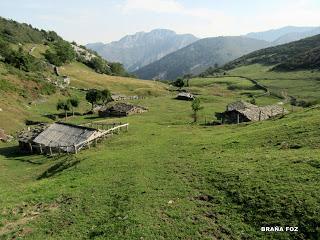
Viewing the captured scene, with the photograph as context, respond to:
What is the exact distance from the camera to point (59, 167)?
44375 mm

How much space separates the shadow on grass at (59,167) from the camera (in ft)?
140

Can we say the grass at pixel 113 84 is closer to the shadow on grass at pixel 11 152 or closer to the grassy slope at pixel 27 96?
the grassy slope at pixel 27 96

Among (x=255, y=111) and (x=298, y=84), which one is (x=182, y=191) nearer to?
(x=255, y=111)

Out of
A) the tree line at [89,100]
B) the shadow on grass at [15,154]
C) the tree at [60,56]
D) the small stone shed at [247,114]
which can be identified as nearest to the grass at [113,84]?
the tree at [60,56]

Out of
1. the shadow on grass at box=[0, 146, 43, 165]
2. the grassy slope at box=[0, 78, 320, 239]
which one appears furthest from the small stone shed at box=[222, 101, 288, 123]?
the shadow on grass at box=[0, 146, 43, 165]

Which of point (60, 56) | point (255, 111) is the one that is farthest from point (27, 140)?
point (60, 56)

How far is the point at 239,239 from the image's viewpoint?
21.7 m

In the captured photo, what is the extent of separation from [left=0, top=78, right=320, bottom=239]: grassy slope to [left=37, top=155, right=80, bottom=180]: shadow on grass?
0.81 m

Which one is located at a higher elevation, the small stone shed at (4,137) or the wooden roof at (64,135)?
the wooden roof at (64,135)

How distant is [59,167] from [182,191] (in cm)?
2026

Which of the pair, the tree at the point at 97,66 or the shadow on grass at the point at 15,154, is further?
the tree at the point at 97,66

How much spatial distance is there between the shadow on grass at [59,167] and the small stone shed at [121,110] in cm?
3886

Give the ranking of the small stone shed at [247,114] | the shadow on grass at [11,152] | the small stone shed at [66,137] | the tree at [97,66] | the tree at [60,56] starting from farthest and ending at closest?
the tree at [97,66]
the tree at [60,56]
the small stone shed at [247,114]
the shadow on grass at [11,152]
the small stone shed at [66,137]

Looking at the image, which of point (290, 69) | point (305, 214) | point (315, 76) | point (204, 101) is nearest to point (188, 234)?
point (305, 214)
